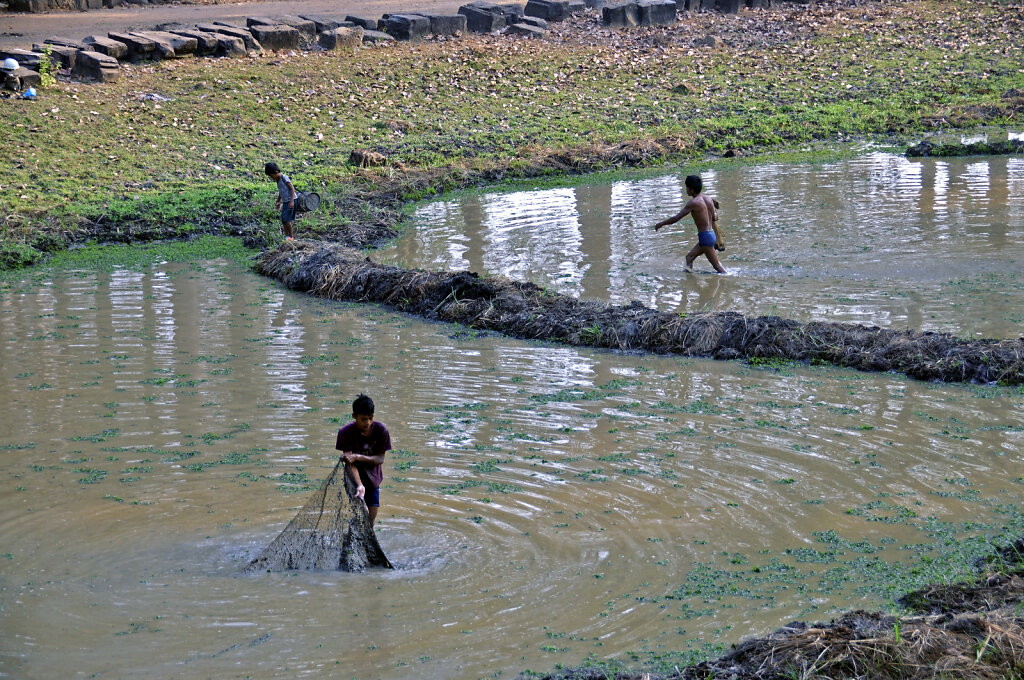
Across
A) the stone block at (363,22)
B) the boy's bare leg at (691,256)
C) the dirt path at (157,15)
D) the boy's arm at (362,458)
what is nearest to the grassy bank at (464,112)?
the stone block at (363,22)

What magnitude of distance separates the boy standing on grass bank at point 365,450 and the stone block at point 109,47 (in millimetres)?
16583

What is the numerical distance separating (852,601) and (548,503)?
6.88 ft

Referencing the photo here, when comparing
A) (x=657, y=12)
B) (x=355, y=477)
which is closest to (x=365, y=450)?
(x=355, y=477)

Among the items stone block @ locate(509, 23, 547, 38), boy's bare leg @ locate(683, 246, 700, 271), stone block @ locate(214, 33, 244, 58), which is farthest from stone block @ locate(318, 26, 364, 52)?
boy's bare leg @ locate(683, 246, 700, 271)

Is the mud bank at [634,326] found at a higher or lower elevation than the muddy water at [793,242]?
lower

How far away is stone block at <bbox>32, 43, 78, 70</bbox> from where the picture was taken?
19.7 meters

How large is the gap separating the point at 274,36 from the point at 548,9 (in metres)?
7.42

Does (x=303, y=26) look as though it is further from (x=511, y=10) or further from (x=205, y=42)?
(x=511, y=10)

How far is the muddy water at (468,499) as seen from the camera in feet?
18.0

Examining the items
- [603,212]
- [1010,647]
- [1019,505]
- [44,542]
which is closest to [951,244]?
[603,212]

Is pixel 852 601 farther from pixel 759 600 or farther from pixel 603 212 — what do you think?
pixel 603 212

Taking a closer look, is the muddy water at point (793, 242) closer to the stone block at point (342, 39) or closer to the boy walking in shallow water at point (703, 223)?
the boy walking in shallow water at point (703, 223)

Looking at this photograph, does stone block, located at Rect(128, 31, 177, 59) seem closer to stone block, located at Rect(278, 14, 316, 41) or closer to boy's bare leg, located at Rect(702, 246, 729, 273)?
stone block, located at Rect(278, 14, 316, 41)

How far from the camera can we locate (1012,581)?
17.9 ft
